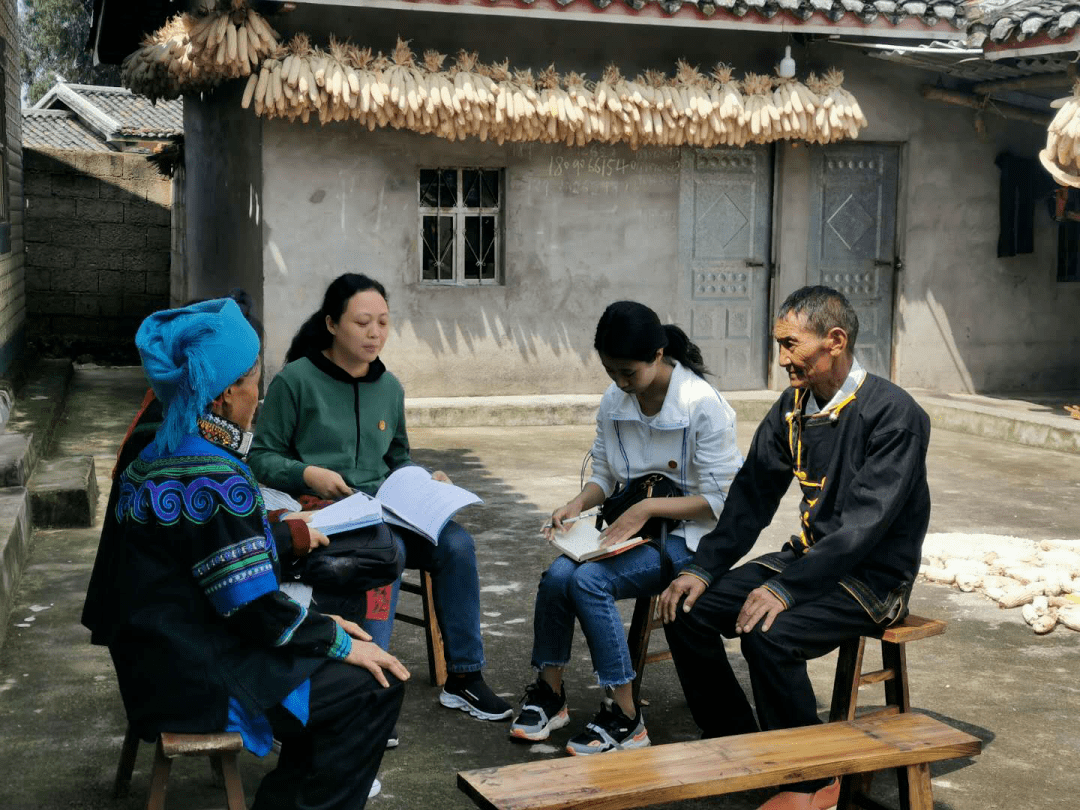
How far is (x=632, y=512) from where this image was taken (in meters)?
4.16

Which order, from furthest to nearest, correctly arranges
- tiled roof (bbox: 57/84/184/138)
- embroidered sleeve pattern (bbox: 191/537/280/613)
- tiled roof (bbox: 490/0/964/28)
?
tiled roof (bbox: 57/84/184/138)
tiled roof (bbox: 490/0/964/28)
embroidered sleeve pattern (bbox: 191/537/280/613)

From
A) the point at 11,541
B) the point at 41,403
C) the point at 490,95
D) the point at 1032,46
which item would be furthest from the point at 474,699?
the point at 1032,46

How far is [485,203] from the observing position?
11305mm

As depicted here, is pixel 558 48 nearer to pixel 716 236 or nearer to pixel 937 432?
pixel 716 236

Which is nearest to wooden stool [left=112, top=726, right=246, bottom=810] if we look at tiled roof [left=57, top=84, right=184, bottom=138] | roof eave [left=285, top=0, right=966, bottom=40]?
roof eave [left=285, top=0, right=966, bottom=40]

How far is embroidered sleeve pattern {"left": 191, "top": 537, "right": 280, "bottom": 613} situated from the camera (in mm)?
2809

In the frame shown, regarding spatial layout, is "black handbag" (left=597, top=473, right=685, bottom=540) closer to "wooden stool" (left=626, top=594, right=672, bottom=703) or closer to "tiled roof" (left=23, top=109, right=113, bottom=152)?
"wooden stool" (left=626, top=594, right=672, bottom=703)

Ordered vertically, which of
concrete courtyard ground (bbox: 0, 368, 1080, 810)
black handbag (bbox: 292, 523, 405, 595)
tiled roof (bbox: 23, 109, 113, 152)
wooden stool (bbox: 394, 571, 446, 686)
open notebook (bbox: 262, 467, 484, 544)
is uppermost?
tiled roof (bbox: 23, 109, 113, 152)

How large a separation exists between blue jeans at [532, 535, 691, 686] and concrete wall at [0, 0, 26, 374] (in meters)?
6.76

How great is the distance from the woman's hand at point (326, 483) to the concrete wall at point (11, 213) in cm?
635

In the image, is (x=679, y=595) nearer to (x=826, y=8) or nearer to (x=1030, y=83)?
(x=826, y=8)

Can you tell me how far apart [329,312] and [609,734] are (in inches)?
63.5

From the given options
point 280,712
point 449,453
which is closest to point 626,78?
point 449,453

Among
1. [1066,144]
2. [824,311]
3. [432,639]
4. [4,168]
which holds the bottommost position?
[432,639]
